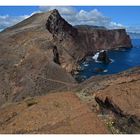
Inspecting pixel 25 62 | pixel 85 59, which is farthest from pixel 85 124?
pixel 85 59

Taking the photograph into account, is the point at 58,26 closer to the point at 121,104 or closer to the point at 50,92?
the point at 50,92

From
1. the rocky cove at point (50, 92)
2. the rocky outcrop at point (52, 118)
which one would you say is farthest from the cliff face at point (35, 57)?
the rocky outcrop at point (52, 118)

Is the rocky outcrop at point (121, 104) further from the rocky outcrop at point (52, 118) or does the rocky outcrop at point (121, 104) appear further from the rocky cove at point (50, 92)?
the rocky outcrop at point (52, 118)

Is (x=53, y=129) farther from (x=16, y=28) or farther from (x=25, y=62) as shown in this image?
(x=16, y=28)

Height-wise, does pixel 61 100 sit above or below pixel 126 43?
above

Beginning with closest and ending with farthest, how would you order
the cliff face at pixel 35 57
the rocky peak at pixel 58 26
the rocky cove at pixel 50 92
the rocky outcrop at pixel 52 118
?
the rocky outcrop at pixel 52 118 < the rocky cove at pixel 50 92 < the cliff face at pixel 35 57 < the rocky peak at pixel 58 26

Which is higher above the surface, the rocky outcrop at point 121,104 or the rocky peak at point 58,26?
the rocky outcrop at point 121,104

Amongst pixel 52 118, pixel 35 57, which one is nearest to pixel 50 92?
pixel 52 118

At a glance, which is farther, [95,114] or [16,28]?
[16,28]
